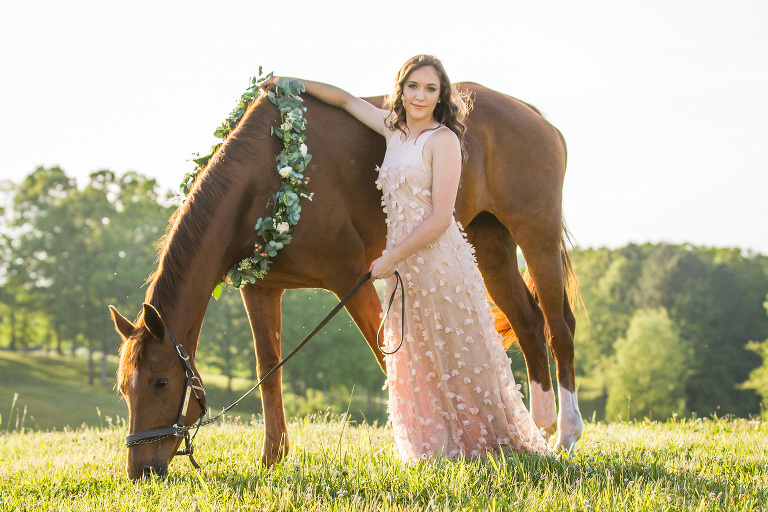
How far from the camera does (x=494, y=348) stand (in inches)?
159

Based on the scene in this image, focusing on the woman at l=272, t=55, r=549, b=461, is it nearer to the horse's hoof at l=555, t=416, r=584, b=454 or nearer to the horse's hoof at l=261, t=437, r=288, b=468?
the horse's hoof at l=261, t=437, r=288, b=468

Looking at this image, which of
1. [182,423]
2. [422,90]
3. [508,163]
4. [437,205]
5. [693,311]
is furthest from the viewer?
[693,311]

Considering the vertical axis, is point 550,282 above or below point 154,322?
above

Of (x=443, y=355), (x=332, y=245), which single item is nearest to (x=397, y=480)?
(x=443, y=355)

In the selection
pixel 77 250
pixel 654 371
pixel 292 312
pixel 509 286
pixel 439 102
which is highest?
pixel 439 102

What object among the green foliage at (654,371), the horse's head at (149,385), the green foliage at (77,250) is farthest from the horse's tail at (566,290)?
the green foliage at (654,371)

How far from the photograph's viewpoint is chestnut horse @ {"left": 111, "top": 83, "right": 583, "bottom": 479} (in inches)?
143

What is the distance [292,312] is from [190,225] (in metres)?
28.8

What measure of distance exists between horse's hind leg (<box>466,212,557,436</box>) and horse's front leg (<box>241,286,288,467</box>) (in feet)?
7.04

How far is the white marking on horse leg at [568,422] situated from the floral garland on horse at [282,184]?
8.88 feet

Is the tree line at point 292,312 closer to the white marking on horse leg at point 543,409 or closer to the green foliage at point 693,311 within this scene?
the green foliage at point 693,311

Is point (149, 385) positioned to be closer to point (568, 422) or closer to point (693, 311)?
point (568, 422)

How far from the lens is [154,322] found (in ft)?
11.3

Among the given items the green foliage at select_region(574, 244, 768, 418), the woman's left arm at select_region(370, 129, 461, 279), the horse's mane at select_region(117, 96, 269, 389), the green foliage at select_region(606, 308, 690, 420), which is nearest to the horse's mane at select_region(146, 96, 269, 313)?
the horse's mane at select_region(117, 96, 269, 389)
